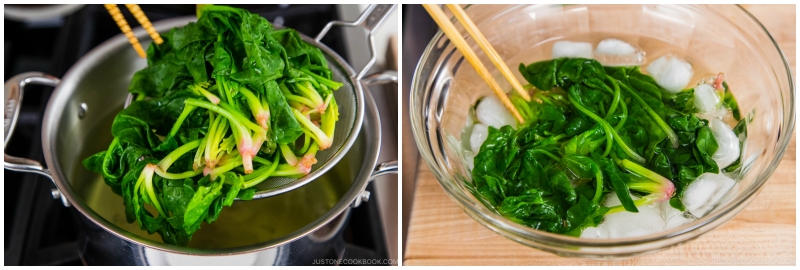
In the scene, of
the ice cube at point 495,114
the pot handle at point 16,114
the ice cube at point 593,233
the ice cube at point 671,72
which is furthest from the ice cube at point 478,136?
the pot handle at point 16,114

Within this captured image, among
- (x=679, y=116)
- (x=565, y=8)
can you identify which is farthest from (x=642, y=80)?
(x=565, y=8)

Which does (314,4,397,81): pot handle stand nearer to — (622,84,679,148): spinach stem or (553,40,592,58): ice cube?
(553,40,592,58): ice cube

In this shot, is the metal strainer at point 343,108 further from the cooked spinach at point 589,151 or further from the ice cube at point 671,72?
the ice cube at point 671,72

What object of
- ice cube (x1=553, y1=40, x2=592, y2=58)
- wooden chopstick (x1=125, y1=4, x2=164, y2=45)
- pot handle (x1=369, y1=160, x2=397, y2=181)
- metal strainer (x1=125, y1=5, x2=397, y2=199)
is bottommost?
ice cube (x1=553, y1=40, x2=592, y2=58)

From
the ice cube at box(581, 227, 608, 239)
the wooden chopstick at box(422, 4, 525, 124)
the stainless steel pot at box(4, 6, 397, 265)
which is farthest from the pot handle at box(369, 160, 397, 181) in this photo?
the ice cube at box(581, 227, 608, 239)

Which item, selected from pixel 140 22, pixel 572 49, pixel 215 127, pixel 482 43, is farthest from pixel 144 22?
pixel 572 49
